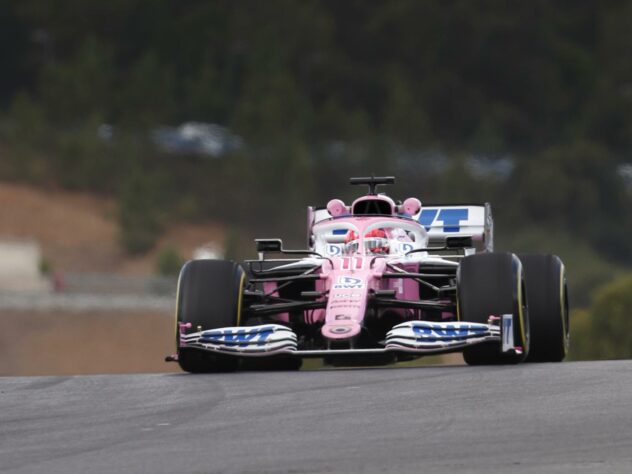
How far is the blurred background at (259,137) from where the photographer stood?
73375 millimetres

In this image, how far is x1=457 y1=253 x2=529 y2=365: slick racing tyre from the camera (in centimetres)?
1564

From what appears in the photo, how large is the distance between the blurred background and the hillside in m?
0.11

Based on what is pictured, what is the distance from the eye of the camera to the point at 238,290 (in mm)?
16672

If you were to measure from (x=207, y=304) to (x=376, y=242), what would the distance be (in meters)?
1.99

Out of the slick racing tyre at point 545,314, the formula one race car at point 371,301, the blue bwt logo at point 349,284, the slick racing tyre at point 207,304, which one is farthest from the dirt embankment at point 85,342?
the blue bwt logo at point 349,284

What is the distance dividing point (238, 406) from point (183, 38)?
285 feet

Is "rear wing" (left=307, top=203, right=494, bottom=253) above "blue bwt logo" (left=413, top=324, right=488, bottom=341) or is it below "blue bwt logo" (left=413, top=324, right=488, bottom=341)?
above

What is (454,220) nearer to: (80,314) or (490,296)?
(490,296)

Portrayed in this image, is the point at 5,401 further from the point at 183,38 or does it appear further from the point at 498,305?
the point at 183,38

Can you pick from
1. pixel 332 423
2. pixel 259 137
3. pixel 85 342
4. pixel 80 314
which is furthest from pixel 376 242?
pixel 259 137

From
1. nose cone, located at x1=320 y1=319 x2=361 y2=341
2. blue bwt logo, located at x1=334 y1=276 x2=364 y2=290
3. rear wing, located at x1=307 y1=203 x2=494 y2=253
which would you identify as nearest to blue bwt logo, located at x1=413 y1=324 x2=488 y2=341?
nose cone, located at x1=320 y1=319 x2=361 y2=341

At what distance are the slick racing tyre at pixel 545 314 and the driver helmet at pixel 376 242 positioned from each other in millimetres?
1344

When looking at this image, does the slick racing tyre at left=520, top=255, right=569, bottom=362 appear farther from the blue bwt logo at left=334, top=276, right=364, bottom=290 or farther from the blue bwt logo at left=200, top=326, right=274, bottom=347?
the blue bwt logo at left=200, top=326, right=274, bottom=347

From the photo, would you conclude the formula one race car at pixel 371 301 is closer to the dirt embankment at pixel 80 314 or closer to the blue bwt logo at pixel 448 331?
the blue bwt logo at pixel 448 331
